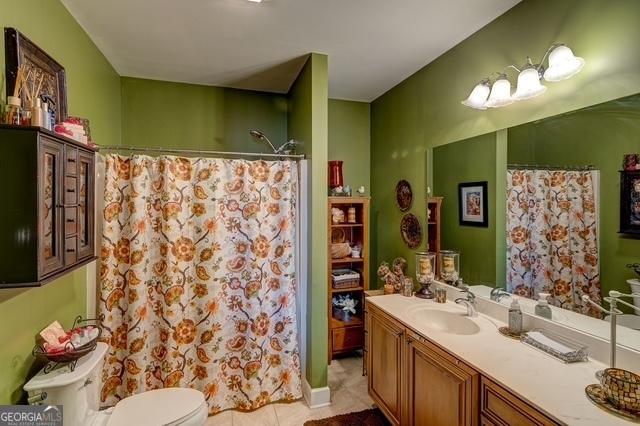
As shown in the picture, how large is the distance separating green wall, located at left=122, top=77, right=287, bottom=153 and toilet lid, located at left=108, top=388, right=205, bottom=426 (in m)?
2.15

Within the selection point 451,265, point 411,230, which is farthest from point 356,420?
point 411,230

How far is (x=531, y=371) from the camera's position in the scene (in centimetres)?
127

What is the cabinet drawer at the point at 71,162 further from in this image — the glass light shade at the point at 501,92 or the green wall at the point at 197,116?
the glass light shade at the point at 501,92

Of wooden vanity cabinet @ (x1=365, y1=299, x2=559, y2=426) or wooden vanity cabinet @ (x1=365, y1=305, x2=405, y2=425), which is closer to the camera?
wooden vanity cabinet @ (x1=365, y1=299, x2=559, y2=426)

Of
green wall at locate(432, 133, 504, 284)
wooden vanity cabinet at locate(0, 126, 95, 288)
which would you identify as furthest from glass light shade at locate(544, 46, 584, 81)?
wooden vanity cabinet at locate(0, 126, 95, 288)

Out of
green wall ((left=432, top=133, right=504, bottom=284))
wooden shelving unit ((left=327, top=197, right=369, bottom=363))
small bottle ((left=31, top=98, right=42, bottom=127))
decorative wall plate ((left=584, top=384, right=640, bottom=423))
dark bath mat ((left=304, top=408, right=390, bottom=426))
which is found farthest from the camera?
wooden shelving unit ((left=327, top=197, right=369, bottom=363))

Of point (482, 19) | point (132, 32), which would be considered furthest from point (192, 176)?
point (482, 19)

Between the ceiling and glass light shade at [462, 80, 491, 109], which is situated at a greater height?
the ceiling

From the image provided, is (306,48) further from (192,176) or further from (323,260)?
(323,260)

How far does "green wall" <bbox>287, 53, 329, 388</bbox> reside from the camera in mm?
2383

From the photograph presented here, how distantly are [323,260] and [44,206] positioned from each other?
1.68m

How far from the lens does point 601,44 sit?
141cm

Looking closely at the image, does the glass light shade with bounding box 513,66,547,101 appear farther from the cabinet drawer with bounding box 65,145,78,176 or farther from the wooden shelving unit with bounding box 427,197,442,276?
the cabinet drawer with bounding box 65,145,78,176

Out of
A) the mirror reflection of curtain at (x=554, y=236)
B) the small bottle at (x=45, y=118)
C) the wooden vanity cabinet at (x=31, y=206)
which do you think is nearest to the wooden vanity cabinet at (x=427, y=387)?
the mirror reflection of curtain at (x=554, y=236)
